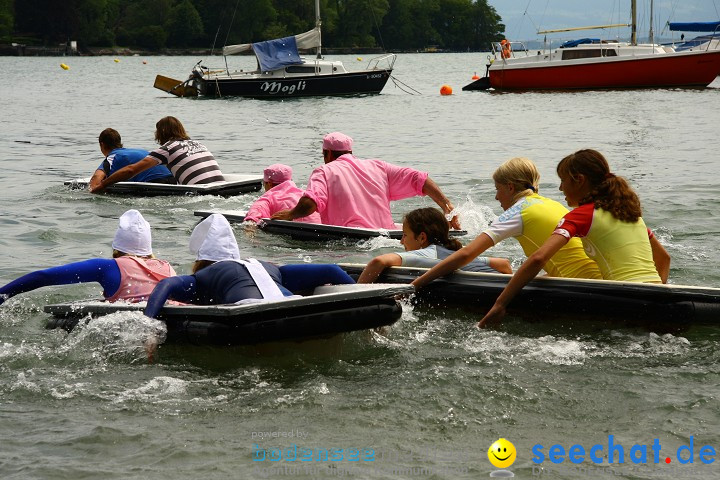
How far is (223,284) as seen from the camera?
237 inches

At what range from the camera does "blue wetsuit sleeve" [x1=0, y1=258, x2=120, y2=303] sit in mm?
6281

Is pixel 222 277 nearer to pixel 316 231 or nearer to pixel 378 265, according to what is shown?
pixel 378 265

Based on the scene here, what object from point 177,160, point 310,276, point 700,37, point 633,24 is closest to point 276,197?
point 177,160

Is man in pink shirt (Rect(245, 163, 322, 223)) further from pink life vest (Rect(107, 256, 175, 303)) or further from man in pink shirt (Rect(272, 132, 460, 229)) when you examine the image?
pink life vest (Rect(107, 256, 175, 303))

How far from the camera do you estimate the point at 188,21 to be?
120750 mm

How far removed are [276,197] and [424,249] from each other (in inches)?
145

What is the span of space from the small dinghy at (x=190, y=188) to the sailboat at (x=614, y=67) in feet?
92.2

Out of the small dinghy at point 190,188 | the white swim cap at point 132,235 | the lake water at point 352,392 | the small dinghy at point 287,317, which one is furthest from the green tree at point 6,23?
the small dinghy at point 287,317

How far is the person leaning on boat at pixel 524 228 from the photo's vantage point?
664 cm

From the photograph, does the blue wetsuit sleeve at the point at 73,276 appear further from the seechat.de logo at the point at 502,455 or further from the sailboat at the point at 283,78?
the sailboat at the point at 283,78

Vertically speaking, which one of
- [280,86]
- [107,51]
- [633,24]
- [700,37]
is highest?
[633,24]

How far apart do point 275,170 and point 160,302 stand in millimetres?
4734

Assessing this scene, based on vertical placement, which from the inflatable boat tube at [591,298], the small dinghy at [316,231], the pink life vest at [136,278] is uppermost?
the pink life vest at [136,278]

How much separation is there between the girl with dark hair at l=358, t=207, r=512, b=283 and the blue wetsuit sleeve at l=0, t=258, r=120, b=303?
5.47 ft
